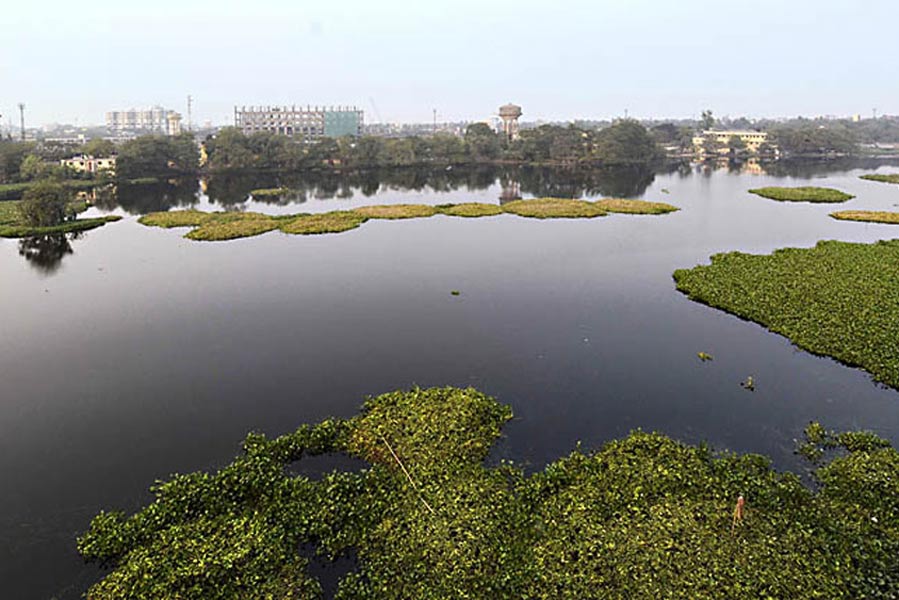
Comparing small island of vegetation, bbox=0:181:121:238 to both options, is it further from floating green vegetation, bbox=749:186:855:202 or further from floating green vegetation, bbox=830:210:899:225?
floating green vegetation, bbox=749:186:855:202

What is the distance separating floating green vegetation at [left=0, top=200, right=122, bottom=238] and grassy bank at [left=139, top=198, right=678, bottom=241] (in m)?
4.37

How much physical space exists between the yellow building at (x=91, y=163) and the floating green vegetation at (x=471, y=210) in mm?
67663

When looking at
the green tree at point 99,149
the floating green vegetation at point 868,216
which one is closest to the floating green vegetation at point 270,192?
the green tree at point 99,149

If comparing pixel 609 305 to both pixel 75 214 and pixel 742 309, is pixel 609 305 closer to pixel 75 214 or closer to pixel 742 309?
pixel 742 309

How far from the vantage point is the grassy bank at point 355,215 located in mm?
54969

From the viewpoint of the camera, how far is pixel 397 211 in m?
66.6

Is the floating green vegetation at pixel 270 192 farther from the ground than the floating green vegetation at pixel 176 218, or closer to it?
farther from the ground

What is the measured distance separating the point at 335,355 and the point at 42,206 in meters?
47.7

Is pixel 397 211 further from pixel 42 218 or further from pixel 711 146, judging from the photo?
pixel 711 146

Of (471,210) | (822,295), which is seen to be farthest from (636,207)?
(822,295)

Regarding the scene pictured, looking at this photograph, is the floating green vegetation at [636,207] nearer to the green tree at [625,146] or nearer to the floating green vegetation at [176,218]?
the floating green vegetation at [176,218]

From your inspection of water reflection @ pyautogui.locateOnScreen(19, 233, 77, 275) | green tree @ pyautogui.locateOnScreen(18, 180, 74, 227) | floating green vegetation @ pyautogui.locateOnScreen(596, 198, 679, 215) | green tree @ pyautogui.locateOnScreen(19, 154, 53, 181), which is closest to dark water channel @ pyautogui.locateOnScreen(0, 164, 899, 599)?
water reflection @ pyautogui.locateOnScreen(19, 233, 77, 275)

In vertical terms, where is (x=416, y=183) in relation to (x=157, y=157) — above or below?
below

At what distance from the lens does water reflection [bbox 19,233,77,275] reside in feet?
140
